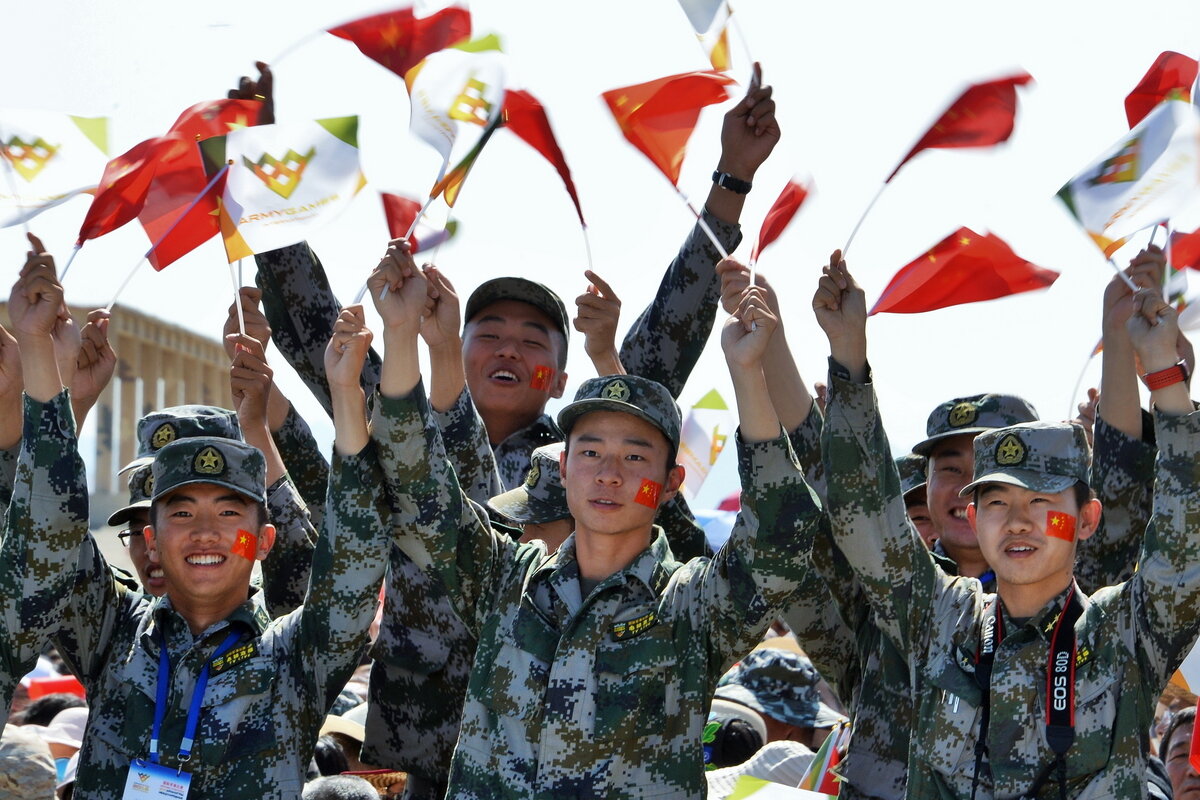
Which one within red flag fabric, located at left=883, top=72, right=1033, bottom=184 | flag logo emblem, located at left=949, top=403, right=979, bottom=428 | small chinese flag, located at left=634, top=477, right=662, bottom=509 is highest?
red flag fabric, located at left=883, top=72, right=1033, bottom=184

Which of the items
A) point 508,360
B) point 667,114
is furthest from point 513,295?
point 667,114

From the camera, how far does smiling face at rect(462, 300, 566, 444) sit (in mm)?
5848

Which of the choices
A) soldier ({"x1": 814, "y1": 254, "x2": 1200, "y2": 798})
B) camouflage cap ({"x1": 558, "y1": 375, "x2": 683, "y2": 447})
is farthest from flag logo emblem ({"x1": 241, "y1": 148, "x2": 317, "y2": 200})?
soldier ({"x1": 814, "y1": 254, "x2": 1200, "y2": 798})

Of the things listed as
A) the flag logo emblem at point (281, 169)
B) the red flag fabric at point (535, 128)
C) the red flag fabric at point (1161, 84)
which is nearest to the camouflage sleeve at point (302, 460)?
the flag logo emblem at point (281, 169)

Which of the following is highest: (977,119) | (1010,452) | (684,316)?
(977,119)

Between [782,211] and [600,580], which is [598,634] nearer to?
[600,580]

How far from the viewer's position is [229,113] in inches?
233

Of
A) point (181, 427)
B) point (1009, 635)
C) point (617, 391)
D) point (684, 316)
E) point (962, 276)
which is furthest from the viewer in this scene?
point (684, 316)

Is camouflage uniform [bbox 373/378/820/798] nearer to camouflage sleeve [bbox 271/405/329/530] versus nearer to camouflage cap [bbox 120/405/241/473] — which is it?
camouflage cap [bbox 120/405/241/473]

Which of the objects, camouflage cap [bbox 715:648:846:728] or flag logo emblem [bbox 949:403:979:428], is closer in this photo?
flag logo emblem [bbox 949:403:979:428]

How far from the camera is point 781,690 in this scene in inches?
284

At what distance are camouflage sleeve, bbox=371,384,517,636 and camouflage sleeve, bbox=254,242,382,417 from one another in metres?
1.64

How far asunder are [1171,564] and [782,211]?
1906mm

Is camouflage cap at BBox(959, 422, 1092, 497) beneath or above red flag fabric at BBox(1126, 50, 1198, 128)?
beneath
